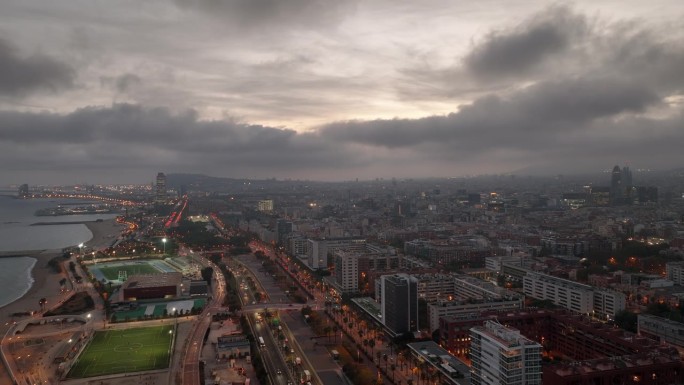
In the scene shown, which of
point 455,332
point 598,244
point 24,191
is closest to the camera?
point 455,332

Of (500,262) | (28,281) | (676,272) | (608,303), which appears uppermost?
(676,272)

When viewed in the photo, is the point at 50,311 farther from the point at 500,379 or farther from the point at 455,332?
the point at 500,379

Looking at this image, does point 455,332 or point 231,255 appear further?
point 231,255

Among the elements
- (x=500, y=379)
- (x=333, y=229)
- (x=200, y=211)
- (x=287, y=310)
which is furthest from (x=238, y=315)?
(x=200, y=211)

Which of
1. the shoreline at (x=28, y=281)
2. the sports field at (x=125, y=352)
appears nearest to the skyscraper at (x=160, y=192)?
the shoreline at (x=28, y=281)

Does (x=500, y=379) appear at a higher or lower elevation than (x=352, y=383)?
higher

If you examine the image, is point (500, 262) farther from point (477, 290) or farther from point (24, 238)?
point (24, 238)

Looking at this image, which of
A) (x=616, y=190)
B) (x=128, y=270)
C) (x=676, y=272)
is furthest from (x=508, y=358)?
(x=616, y=190)
